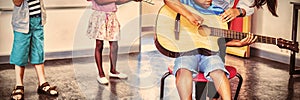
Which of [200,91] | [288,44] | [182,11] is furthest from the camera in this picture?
[288,44]

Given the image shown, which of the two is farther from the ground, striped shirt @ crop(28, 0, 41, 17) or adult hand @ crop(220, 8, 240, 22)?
striped shirt @ crop(28, 0, 41, 17)

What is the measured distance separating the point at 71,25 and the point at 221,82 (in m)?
0.69

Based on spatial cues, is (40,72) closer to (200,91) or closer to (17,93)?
(17,93)

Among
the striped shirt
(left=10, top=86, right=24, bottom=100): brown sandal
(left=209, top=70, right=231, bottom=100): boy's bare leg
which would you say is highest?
the striped shirt

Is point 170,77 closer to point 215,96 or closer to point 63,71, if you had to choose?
point 215,96

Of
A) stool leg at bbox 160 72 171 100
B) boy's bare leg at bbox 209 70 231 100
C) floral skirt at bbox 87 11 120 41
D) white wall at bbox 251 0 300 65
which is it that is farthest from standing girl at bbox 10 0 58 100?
white wall at bbox 251 0 300 65

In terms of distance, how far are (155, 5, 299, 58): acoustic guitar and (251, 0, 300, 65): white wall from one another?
0.14 metres

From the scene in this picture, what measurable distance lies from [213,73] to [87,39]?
0.56 metres

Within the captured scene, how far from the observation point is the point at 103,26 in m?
2.05

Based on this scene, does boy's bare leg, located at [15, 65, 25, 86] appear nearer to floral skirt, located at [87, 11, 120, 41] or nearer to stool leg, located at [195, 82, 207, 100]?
floral skirt, located at [87, 11, 120, 41]

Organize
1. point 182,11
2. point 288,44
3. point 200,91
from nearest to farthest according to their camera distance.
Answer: point 182,11, point 200,91, point 288,44

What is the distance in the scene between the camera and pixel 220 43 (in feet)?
6.59

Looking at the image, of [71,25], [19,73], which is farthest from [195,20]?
[19,73]

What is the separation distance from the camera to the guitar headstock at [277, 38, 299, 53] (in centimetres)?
210
